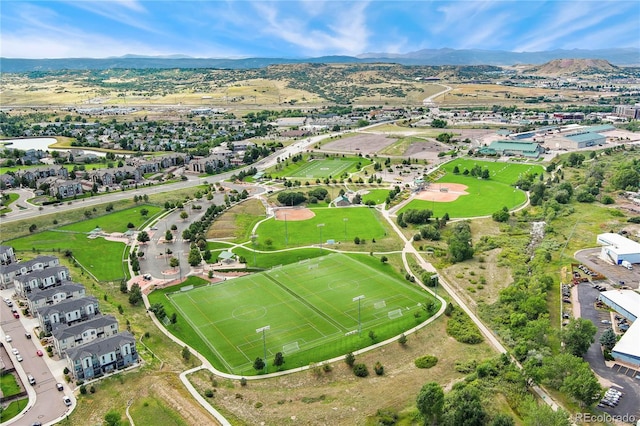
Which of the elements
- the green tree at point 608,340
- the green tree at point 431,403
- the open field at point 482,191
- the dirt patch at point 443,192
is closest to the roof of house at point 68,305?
the green tree at point 431,403

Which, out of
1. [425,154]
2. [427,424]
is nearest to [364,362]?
[427,424]

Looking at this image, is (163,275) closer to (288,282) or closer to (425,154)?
(288,282)

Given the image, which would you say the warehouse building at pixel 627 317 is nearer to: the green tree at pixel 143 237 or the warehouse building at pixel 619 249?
the warehouse building at pixel 619 249

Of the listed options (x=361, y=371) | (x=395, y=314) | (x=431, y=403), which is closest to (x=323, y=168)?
(x=395, y=314)

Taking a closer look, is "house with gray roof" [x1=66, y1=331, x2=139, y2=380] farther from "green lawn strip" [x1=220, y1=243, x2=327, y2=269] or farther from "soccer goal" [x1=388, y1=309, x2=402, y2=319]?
"soccer goal" [x1=388, y1=309, x2=402, y2=319]

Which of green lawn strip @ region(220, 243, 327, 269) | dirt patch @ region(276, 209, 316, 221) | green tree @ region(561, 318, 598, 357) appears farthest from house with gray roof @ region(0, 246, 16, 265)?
green tree @ region(561, 318, 598, 357)

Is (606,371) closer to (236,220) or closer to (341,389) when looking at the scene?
(341,389)
